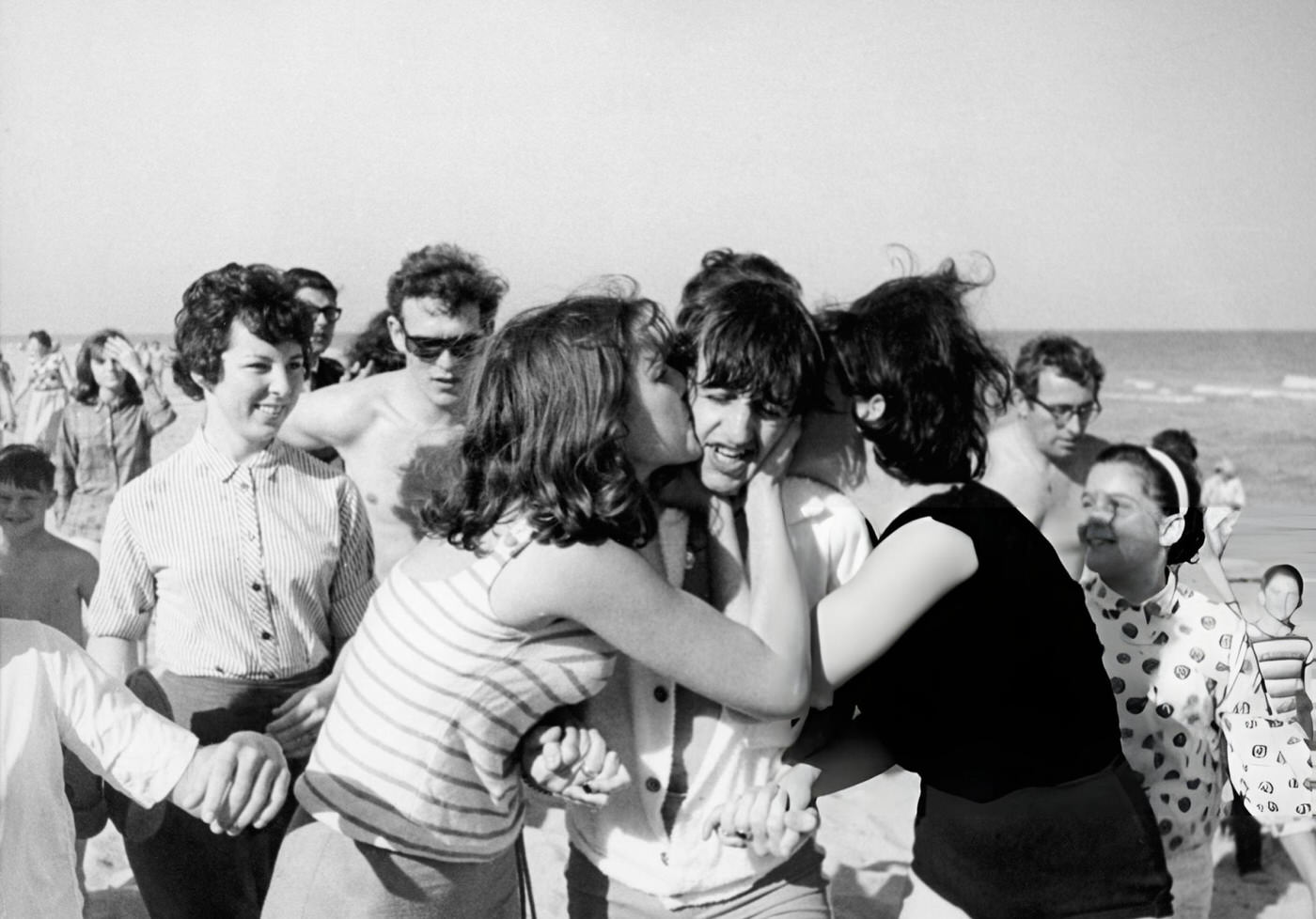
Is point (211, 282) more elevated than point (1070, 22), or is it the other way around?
point (1070, 22)

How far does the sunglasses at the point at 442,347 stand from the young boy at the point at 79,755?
82 centimetres

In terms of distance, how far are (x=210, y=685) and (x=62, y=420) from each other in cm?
77

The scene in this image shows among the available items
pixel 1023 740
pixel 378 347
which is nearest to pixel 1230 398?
pixel 1023 740

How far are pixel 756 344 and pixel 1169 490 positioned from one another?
3.37 ft

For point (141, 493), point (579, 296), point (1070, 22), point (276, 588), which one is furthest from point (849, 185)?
point (141, 493)

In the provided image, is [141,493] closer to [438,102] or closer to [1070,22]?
[438,102]

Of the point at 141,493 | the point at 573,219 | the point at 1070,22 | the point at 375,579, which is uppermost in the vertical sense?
the point at 1070,22

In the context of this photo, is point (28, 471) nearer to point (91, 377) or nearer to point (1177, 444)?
point (91, 377)

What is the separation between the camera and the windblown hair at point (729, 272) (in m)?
1.89

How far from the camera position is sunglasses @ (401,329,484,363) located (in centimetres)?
229

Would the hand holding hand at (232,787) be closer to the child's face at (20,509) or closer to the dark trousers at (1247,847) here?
the child's face at (20,509)

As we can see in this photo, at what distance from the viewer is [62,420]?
2533 mm

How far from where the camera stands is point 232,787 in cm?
190

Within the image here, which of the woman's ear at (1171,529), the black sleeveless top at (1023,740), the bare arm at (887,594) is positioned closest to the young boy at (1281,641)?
the woman's ear at (1171,529)
